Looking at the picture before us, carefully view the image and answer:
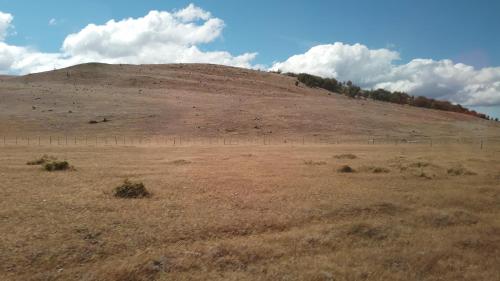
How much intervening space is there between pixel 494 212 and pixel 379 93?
431 ft

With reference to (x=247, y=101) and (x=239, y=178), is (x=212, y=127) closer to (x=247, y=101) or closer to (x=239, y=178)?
(x=247, y=101)

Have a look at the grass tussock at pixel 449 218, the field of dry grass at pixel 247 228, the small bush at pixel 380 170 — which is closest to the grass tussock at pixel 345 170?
the small bush at pixel 380 170

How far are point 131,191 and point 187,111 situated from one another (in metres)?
59.6

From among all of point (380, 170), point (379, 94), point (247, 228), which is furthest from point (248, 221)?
point (379, 94)

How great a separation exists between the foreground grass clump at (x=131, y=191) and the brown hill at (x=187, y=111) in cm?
4340

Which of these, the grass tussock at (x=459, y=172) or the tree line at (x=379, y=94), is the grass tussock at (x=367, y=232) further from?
the tree line at (x=379, y=94)

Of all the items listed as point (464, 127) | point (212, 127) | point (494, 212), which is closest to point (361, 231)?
point (494, 212)

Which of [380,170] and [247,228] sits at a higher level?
[380,170]

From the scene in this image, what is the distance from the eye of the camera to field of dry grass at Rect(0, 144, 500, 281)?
1074cm

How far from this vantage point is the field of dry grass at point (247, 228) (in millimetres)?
10742

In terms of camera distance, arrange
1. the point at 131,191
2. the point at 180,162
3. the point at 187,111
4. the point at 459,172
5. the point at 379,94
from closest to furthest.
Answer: the point at 131,191, the point at 459,172, the point at 180,162, the point at 187,111, the point at 379,94

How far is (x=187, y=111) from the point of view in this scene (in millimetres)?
76250

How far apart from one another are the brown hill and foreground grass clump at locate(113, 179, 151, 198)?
43.4 m

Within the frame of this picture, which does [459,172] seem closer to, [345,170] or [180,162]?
[345,170]
